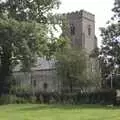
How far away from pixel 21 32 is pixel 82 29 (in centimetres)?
6233

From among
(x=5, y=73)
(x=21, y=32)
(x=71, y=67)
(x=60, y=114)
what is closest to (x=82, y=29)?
(x=71, y=67)

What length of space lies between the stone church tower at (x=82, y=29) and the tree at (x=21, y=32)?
2045 inches

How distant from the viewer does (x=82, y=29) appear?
105 meters

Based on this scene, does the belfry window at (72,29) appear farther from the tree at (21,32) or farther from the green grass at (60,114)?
the green grass at (60,114)

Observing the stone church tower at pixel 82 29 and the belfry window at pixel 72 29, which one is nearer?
the stone church tower at pixel 82 29

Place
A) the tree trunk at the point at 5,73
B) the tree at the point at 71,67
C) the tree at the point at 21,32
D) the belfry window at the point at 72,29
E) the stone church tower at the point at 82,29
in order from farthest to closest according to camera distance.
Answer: the belfry window at the point at 72,29
the stone church tower at the point at 82,29
the tree at the point at 71,67
the tree trunk at the point at 5,73
the tree at the point at 21,32

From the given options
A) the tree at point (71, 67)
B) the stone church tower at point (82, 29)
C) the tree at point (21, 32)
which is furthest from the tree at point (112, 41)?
the stone church tower at point (82, 29)

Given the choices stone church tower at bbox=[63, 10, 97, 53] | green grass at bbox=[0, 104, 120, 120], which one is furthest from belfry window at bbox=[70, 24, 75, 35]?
green grass at bbox=[0, 104, 120, 120]

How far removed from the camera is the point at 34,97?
54750 millimetres

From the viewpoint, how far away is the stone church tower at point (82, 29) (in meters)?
103

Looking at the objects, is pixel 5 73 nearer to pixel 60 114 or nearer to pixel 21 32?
pixel 21 32

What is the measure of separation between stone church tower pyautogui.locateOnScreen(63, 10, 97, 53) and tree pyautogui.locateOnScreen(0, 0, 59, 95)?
5195cm

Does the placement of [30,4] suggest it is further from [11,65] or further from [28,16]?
[11,65]

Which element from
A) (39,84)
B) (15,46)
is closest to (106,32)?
(15,46)
